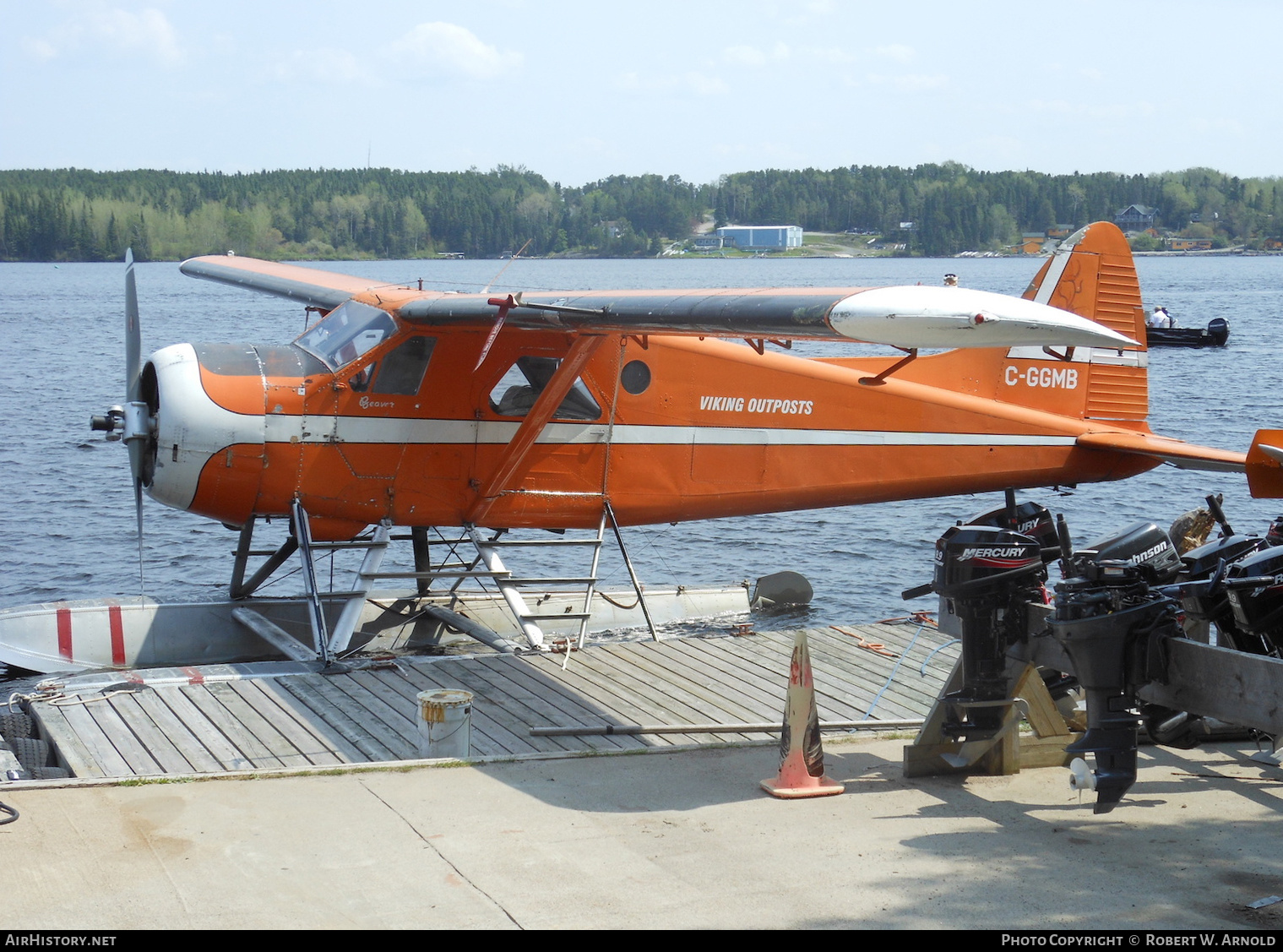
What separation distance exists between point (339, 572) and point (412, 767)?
37.1ft

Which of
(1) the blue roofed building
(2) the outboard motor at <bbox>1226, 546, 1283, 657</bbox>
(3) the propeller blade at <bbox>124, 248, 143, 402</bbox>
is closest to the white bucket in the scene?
(2) the outboard motor at <bbox>1226, 546, 1283, 657</bbox>

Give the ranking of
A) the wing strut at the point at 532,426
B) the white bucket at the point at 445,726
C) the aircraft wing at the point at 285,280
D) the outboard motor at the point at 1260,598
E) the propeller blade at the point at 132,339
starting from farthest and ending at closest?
the aircraft wing at the point at 285,280
the wing strut at the point at 532,426
the propeller blade at the point at 132,339
the white bucket at the point at 445,726
the outboard motor at the point at 1260,598

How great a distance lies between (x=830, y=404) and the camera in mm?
10812

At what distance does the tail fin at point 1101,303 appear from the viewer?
12.0 m

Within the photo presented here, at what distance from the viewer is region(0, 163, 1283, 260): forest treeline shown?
4963 inches

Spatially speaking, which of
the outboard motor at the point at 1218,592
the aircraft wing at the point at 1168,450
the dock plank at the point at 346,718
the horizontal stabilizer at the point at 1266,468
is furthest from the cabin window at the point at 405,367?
the horizontal stabilizer at the point at 1266,468

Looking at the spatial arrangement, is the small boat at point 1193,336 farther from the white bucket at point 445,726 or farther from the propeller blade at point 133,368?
the white bucket at point 445,726

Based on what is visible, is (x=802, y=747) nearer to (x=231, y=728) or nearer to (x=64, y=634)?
(x=231, y=728)

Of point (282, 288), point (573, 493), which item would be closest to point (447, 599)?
point (573, 493)

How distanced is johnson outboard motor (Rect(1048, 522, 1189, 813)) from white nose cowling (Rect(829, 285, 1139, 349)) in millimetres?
1049

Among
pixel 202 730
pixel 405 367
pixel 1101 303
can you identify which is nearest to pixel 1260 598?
pixel 202 730

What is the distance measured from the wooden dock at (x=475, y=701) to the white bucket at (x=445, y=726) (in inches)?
→ 11.6
